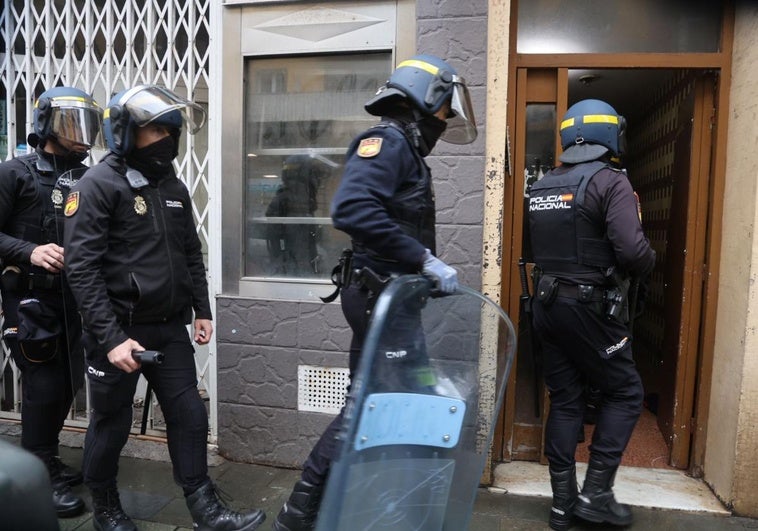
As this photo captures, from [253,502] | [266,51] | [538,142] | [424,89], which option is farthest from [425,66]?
[253,502]

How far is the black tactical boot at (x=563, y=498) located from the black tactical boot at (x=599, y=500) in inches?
1.3

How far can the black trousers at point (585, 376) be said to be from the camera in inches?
112

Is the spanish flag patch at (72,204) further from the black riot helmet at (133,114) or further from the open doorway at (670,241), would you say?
the open doorway at (670,241)

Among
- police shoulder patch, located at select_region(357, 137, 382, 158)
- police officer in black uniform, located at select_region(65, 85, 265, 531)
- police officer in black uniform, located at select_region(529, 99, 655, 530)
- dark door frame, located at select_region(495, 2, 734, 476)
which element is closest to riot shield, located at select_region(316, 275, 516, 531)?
police shoulder patch, located at select_region(357, 137, 382, 158)

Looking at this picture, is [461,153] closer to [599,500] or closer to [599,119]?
[599,119]

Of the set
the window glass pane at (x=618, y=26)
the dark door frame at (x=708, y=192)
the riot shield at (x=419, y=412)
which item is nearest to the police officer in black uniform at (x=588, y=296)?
the dark door frame at (x=708, y=192)

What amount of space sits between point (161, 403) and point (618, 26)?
9.95 feet

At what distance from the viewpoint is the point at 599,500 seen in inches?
115

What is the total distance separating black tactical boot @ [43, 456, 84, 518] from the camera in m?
3.04

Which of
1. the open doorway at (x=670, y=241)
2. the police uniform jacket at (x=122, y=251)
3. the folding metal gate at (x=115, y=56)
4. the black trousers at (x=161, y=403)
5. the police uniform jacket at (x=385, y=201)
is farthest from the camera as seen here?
the folding metal gate at (x=115, y=56)

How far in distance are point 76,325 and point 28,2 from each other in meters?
2.17

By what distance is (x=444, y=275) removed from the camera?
2.03 metres

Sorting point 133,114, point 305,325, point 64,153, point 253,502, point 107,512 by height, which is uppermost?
point 133,114

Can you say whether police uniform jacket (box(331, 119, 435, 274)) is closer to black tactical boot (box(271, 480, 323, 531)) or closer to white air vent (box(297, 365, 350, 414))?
black tactical boot (box(271, 480, 323, 531))
